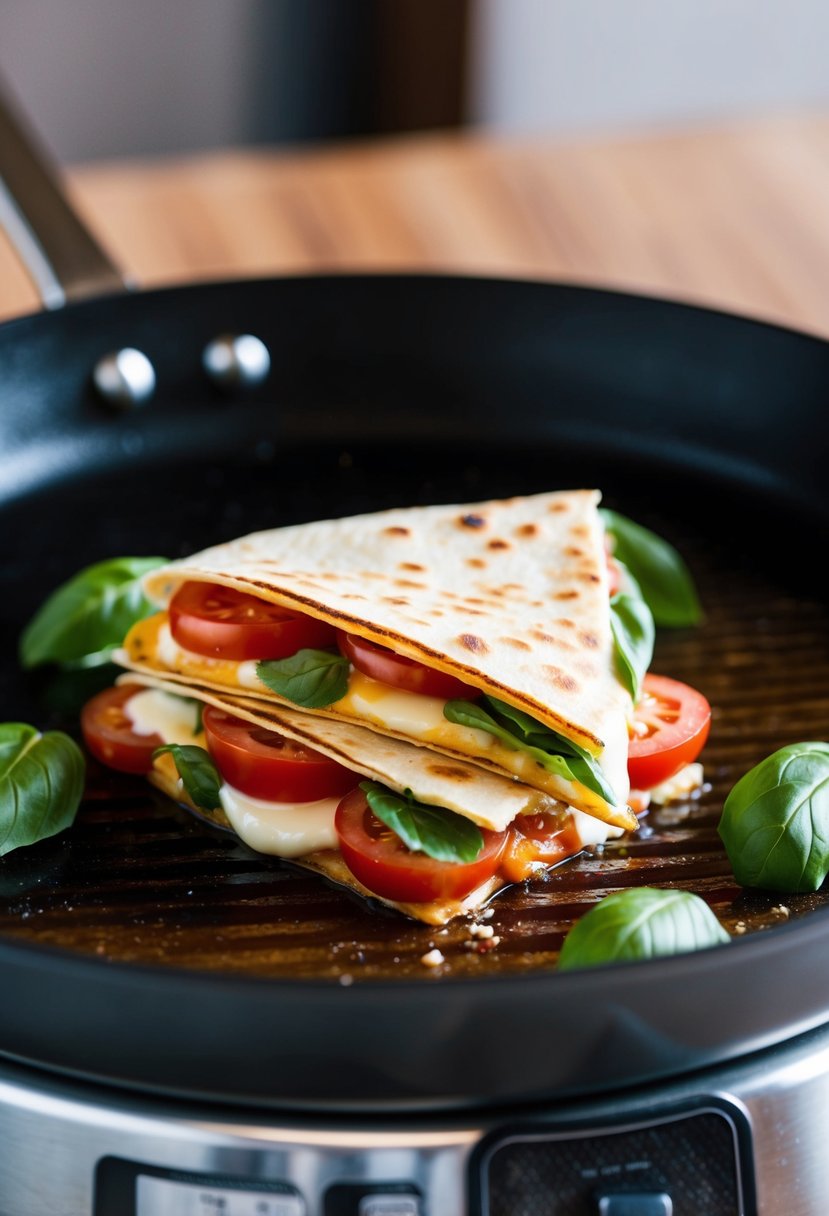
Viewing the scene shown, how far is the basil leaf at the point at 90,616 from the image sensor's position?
5.76ft

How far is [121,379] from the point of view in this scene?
7.47ft

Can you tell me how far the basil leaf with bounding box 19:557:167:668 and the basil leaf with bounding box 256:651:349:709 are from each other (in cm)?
26

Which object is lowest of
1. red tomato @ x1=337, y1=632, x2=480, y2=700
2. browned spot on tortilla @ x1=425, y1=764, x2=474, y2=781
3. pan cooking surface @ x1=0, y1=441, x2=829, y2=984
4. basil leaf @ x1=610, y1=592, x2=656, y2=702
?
pan cooking surface @ x1=0, y1=441, x2=829, y2=984

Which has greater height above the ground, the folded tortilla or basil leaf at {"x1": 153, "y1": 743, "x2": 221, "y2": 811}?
the folded tortilla

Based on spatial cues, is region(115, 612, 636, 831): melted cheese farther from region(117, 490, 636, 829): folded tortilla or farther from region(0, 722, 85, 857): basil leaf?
region(0, 722, 85, 857): basil leaf

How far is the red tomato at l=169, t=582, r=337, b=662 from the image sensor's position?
63.6 inches

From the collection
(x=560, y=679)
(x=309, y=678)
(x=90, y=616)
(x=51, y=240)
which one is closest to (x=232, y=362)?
(x=51, y=240)

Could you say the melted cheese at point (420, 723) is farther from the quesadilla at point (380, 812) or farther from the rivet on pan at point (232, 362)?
the rivet on pan at point (232, 362)

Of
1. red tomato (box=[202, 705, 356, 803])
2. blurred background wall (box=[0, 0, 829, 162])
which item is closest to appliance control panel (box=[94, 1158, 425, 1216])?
red tomato (box=[202, 705, 356, 803])

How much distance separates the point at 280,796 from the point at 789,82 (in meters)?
4.34

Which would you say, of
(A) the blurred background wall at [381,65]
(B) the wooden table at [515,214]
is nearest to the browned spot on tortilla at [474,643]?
(B) the wooden table at [515,214]

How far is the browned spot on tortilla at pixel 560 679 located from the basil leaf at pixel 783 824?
19cm

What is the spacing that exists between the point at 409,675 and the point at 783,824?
0.39 metres

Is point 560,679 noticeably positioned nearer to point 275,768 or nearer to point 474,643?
point 474,643
